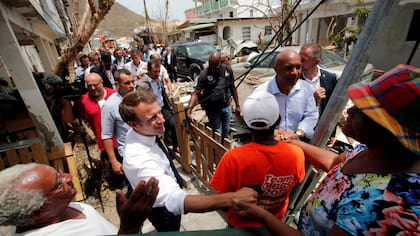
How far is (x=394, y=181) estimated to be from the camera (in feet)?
2.26

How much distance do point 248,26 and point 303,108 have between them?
25.8 metres

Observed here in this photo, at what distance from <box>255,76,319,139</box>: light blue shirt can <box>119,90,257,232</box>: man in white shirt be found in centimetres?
122

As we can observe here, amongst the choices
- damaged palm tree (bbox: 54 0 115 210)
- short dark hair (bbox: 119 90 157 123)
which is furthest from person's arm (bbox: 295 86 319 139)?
damaged palm tree (bbox: 54 0 115 210)

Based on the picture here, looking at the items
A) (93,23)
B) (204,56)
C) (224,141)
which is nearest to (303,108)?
(224,141)

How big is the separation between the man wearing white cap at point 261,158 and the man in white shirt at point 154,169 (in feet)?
0.53

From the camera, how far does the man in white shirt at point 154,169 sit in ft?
3.92

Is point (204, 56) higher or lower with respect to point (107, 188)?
higher

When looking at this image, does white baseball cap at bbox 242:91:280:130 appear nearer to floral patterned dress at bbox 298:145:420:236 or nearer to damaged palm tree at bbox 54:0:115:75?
floral patterned dress at bbox 298:145:420:236

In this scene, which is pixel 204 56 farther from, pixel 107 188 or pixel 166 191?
pixel 166 191

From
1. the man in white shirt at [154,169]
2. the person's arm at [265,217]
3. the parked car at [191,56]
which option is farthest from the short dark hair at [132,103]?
the parked car at [191,56]

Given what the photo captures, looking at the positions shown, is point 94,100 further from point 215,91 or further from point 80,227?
point 80,227

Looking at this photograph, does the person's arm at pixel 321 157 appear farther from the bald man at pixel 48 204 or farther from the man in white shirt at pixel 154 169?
the bald man at pixel 48 204

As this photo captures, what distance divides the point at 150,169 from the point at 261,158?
696 mm

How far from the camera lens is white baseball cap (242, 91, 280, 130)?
3.87 feet
